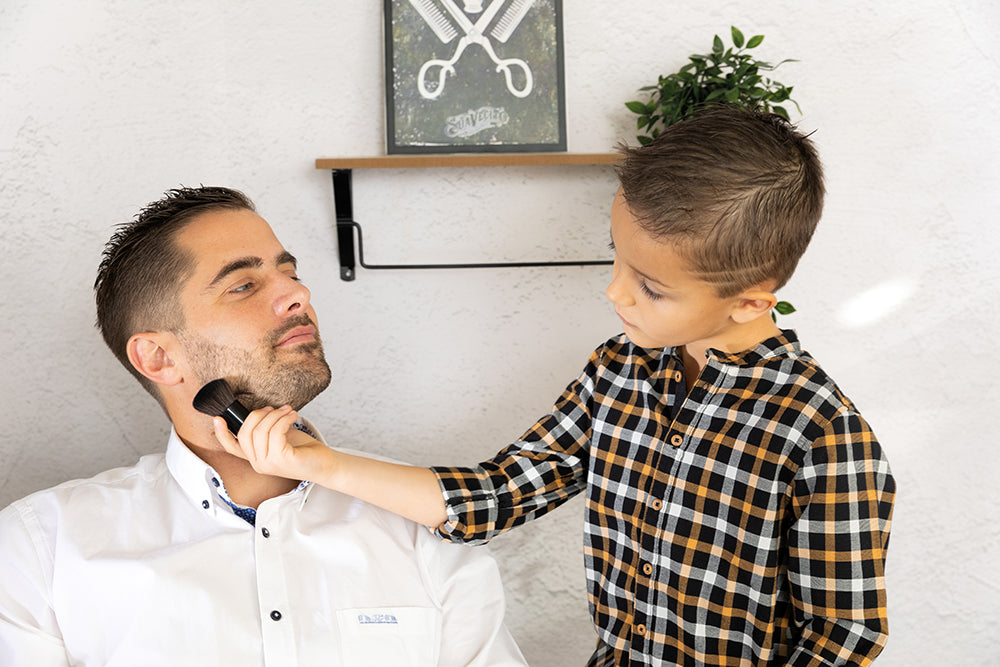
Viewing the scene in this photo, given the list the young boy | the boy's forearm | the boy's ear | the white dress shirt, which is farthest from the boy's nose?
the white dress shirt

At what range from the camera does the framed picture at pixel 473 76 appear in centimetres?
160

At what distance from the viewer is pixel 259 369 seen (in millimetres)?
1277

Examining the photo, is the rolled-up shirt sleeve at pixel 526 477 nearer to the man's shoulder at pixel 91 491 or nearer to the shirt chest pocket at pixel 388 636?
the shirt chest pocket at pixel 388 636

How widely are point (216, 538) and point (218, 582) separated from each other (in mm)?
68

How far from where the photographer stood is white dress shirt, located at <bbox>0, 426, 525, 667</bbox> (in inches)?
47.3

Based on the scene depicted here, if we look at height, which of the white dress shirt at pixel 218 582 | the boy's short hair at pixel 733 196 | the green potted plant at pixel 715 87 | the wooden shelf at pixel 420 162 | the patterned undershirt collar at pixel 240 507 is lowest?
the white dress shirt at pixel 218 582

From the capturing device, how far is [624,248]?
1.10 meters

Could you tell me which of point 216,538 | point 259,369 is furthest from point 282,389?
point 216,538

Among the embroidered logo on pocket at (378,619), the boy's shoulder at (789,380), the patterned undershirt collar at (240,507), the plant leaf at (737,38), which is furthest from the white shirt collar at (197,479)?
the plant leaf at (737,38)

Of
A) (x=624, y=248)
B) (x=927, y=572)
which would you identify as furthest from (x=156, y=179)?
(x=927, y=572)

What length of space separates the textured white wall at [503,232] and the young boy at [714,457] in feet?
1.51

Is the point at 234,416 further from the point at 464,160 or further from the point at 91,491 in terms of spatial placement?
the point at 464,160

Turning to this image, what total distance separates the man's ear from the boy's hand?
146mm

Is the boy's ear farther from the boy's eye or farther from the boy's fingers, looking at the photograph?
the boy's fingers
